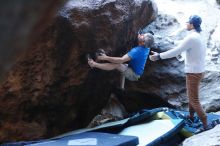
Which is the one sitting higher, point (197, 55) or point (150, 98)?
point (197, 55)

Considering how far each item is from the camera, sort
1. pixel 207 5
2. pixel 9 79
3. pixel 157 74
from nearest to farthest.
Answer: pixel 9 79 → pixel 157 74 → pixel 207 5

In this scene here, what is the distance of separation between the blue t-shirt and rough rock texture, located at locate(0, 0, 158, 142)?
294 mm

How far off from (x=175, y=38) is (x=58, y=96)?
2245 millimetres

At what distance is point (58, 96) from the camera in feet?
13.8

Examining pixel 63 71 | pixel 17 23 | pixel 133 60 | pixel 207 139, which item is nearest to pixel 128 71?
pixel 133 60

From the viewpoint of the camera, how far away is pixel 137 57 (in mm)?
4086

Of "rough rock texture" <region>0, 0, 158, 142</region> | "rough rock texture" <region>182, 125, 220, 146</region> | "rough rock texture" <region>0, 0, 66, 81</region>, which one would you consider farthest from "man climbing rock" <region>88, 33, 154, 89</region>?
"rough rock texture" <region>0, 0, 66, 81</region>

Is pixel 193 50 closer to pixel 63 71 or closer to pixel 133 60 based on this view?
pixel 133 60

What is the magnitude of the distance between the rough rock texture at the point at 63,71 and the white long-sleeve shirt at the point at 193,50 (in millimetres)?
625

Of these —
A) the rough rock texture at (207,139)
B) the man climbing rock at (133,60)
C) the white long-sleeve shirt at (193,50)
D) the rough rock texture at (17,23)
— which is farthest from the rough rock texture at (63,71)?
the rough rock texture at (17,23)

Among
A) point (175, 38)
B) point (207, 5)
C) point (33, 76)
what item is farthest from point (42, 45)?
point (207, 5)

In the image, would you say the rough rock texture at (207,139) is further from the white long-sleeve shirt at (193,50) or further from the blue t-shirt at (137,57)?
the blue t-shirt at (137,57)

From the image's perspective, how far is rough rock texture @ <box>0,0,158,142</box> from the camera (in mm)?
3746

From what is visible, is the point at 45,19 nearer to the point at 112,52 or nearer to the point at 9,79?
the point at 9,79
